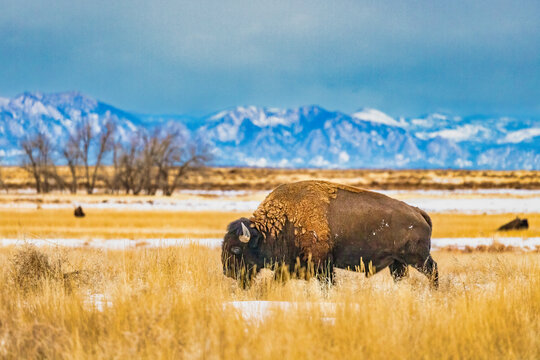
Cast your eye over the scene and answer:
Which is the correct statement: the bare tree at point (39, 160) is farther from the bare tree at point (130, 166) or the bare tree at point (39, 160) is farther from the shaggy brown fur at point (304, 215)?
the shaggy brown fur at point (304, 215)

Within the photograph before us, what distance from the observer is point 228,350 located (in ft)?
14.6

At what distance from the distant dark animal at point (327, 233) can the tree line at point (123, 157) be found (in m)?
56.5

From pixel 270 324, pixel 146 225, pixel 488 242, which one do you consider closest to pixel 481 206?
pixel 488 242

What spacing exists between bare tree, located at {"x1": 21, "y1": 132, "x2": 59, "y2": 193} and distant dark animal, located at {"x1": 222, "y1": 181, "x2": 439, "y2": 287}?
6673cm

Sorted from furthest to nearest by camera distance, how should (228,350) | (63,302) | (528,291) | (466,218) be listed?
(466,218) → (528,291) → (63,302) → (228,350)

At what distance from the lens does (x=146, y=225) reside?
101 ft

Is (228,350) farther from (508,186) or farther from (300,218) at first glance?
(508,186)

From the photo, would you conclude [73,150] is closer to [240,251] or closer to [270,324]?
[240,251]

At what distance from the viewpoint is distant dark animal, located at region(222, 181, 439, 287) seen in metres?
8.02

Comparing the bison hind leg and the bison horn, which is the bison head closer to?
the bison horn

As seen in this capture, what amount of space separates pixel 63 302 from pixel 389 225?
5054mm

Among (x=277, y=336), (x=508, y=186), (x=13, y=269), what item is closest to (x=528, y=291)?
(x=277, y=336)

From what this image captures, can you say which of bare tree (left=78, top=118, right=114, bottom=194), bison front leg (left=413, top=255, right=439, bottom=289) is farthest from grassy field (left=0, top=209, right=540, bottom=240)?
bare tree (left=78, top=118, right=114, bottom=194)

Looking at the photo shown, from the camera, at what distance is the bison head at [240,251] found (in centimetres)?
771
